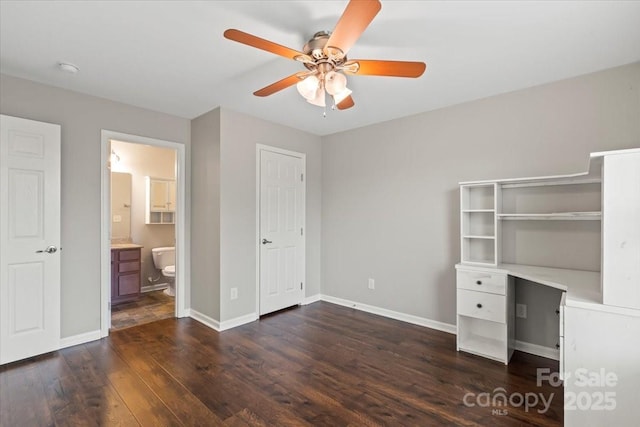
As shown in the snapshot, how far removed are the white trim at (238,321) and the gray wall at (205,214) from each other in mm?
118

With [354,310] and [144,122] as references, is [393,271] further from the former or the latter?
[144,122]

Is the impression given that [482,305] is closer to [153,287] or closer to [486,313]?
[486,313]

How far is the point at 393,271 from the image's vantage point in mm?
3762

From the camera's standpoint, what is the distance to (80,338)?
2.99 metres

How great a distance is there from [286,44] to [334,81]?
1.69ft

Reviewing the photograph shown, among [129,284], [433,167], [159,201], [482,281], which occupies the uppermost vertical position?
[433,167]

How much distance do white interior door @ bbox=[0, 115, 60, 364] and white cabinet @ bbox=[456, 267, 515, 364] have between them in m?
3.71

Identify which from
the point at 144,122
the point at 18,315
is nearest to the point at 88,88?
the point at 144,122

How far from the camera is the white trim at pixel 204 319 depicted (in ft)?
11.1

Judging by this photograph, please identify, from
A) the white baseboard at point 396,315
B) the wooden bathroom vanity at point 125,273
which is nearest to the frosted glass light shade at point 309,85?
the white baseboard at point 396,315

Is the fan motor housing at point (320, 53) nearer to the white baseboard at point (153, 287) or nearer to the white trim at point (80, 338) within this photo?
the white trim at point (80, 338)

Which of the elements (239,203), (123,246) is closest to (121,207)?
(123,246)

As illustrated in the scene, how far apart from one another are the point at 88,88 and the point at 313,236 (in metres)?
3.04

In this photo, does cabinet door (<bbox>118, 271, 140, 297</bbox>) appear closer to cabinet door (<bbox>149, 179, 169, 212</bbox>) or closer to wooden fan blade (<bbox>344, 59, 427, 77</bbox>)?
cabinet door (<bbox>149, 179, 169, 212</bbox>)
